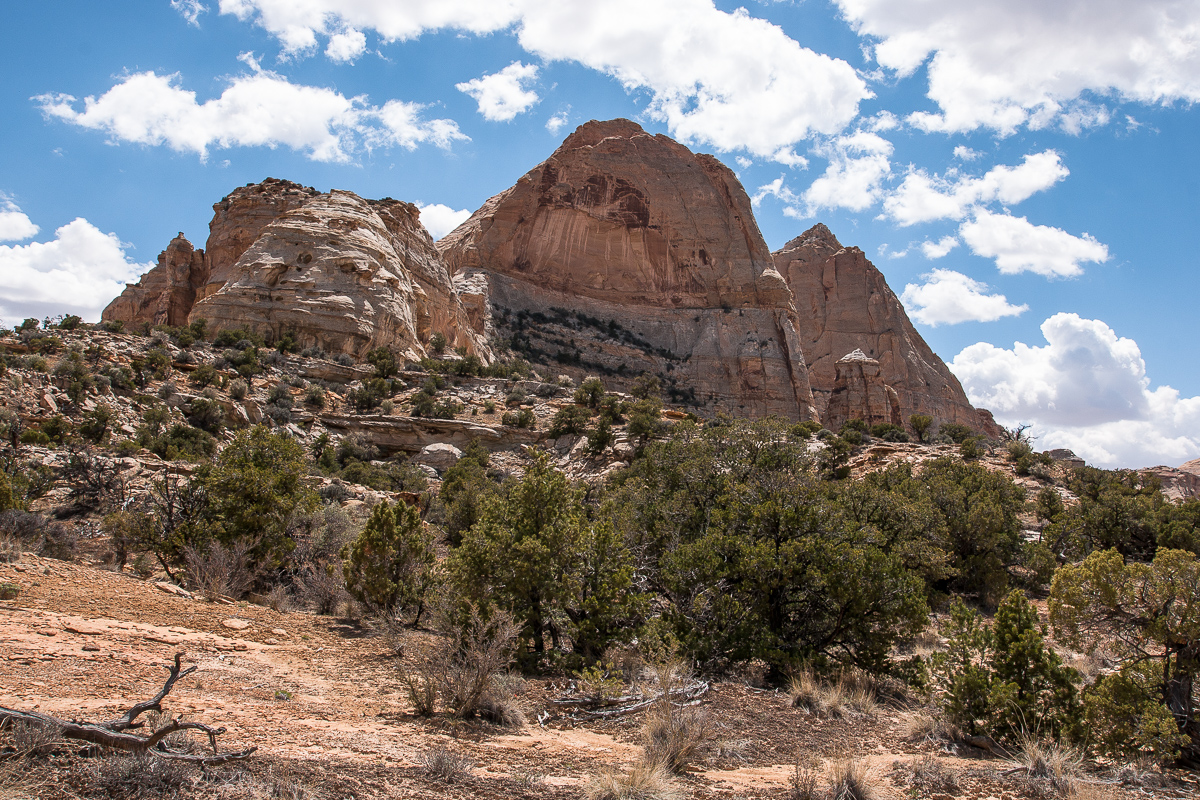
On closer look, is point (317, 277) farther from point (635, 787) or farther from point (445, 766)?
point (635, 787)

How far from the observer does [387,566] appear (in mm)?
10805

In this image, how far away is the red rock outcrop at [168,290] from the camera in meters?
49.3

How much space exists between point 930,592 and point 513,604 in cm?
1199

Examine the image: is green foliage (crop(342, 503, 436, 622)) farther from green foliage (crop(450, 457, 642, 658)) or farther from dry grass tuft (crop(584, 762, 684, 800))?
dry grass tuft (crop(584, 762, 684, 800))

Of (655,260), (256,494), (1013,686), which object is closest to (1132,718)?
(1013,686)

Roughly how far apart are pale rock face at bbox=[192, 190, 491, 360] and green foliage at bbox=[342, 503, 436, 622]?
89.5 feet

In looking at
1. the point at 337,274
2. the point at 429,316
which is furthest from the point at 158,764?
the point at 429,316

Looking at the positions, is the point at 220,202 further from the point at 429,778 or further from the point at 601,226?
the point at 429,778

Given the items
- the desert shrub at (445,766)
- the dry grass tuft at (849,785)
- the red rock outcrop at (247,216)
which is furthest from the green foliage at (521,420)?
the dry grass tuft at (849,785)

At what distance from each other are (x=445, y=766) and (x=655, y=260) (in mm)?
71664

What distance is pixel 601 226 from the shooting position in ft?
235

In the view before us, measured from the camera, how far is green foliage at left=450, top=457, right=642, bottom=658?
26.5 feet

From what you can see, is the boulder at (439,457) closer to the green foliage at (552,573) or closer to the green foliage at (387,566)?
the green foliage at (387,566)

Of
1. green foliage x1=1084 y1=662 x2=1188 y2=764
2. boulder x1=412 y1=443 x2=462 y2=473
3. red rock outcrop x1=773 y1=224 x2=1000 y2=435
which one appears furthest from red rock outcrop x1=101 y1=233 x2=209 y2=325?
red rock outcrop x1=773 y1=224 x2=1000 y2=435
